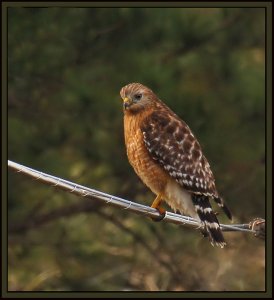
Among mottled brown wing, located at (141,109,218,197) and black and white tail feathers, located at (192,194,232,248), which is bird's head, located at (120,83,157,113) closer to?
mottled brown wing, located at (141,109,218,197)

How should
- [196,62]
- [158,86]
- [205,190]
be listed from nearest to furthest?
[205,190] → [158,86] → [196,62]

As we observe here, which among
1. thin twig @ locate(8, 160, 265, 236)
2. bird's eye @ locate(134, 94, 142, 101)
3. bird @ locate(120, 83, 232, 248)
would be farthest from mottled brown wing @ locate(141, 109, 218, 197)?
thin twig @ locate(8, 160, 265, 236)

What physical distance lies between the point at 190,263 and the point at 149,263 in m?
0.38

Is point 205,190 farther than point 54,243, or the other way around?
point 54,243

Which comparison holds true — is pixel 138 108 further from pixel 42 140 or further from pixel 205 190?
pixel 42 140

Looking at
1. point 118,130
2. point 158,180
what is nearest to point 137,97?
point 158,180

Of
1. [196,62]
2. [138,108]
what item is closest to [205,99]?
[196,62]

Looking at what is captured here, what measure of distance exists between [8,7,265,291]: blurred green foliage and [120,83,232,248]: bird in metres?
3.12

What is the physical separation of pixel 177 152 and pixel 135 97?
40cm

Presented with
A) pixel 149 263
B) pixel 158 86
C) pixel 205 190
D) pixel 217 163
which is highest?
pixel 205 190

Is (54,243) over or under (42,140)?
under

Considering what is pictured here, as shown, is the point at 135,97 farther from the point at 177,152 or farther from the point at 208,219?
the point at 208,219

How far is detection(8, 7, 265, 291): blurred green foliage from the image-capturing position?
32.0ft

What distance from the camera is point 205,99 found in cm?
1002
